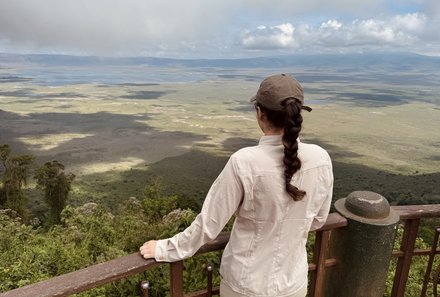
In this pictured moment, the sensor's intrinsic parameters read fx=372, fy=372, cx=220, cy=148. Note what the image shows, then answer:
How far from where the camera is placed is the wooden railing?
4.50ft

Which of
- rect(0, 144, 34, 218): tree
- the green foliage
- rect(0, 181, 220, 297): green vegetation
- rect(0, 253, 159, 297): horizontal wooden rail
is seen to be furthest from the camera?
rect(0, 144, 34, 218): tree

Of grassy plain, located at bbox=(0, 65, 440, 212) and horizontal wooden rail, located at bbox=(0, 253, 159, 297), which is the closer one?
horizontal wooden rail, located at bbox=(0, 253, 159, 297)

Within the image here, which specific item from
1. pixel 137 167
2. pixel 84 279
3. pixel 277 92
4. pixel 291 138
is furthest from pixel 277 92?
pixel 137 167

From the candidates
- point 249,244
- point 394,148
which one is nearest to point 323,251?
point 249,244

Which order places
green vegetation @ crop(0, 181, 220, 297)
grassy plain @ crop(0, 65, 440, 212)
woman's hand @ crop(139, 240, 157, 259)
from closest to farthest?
1. woman's hand @ crop(139, 240, 157, 259)
2. green vegetation @ crop(0, 181, 220, 297)
3. grassy plain @ crop(0, 65, 440, 212)

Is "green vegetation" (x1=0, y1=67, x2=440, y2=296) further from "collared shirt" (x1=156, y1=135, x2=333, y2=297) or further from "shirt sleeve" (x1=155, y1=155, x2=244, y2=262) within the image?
"shirt sleeve" (x1=155, y1=155, x2=244, y2=262)

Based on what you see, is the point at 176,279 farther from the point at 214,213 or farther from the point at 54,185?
the point at 54,185

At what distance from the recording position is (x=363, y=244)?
2008 mm

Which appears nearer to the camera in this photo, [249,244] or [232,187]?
[232,187]

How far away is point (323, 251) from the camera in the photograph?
6.71 feet

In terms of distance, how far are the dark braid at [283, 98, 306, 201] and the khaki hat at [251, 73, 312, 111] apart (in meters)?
0.03

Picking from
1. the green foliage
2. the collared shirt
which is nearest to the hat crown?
the collared shirt

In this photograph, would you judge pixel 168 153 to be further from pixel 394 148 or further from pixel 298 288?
pixel 298 288

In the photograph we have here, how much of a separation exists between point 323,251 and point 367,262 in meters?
0.25
